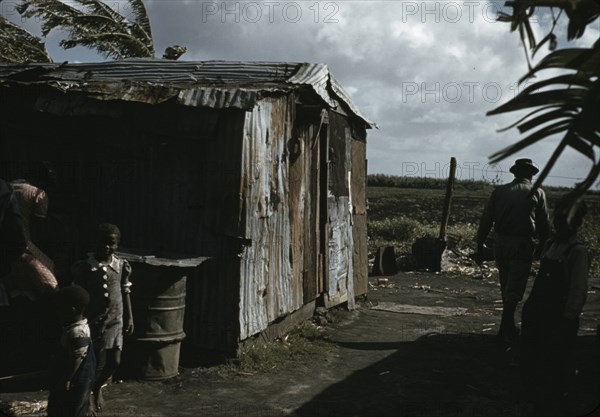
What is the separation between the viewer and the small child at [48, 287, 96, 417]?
486cm

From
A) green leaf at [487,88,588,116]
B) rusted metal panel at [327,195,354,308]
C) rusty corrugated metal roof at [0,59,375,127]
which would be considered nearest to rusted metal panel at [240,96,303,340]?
rusty corrugated metal roof at [0,59,375,127]

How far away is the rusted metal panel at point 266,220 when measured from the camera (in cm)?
774

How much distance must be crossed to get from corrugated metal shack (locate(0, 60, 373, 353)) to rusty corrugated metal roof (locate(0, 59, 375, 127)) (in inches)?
1.0

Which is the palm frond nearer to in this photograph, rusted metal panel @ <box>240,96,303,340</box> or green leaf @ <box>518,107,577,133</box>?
rusted metal panel @ <box>240,96,303,340</box>

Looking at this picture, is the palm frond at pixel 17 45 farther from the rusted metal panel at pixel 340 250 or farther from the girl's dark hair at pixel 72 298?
the girl's dark hair at pixel 72 298

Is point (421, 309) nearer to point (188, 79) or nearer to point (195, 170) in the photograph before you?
point (188, 79)

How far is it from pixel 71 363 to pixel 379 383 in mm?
3445

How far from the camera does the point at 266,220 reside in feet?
27.1

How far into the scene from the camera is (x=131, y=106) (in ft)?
26.0

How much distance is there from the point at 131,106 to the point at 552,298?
16.4 ft

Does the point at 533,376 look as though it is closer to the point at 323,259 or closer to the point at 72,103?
the point at 323,259

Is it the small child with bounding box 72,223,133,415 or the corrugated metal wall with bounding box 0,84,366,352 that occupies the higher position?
the corrugated metal wall with bounding box 0,84,366,352

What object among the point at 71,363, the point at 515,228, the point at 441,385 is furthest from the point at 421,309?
the point at 71,363

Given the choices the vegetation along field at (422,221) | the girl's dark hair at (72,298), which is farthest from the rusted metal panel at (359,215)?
the girl's dark hair at (72,298)
